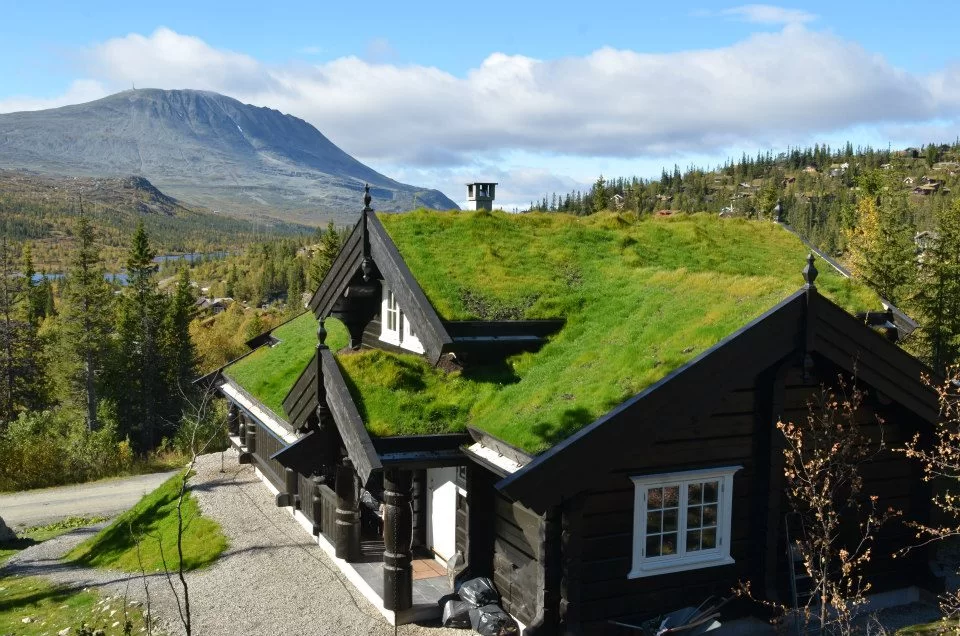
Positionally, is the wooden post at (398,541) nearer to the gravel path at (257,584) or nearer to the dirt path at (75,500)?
the gravel path at (257,584)

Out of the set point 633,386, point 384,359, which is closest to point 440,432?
point 384,359

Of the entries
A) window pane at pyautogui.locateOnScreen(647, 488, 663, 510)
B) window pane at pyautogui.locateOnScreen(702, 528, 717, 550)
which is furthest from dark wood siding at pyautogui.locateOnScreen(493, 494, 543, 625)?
window pane at pyautogui.locateOnScreen(702, 528, 717, 550)

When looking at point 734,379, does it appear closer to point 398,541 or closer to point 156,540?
point 398,541

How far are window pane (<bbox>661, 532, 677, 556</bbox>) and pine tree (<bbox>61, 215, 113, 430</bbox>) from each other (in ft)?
A: 134

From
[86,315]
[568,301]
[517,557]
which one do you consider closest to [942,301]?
[568,301]

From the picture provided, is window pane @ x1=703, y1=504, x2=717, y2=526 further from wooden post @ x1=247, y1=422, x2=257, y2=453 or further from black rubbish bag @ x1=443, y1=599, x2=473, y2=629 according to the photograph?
wooden post @ x1=247, y1=422, x2=257, y2=453

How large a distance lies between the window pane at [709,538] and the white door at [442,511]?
14.2 ft

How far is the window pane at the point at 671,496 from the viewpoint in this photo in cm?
1008

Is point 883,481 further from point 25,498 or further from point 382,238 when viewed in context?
point 25,498

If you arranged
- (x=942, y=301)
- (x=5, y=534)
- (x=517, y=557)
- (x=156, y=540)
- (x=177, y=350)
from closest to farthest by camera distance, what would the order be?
1. (x=517, y=557)
2. (x=156, y=540)
3. (x=5, y=534)
4. (x=942, y=301)
5. (x=177, y=350)

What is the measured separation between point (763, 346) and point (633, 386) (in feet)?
5.83

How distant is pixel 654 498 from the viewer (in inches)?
395

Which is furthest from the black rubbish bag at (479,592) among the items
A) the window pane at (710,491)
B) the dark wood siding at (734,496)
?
the window pane at (710,491)

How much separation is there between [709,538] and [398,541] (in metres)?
4.52
